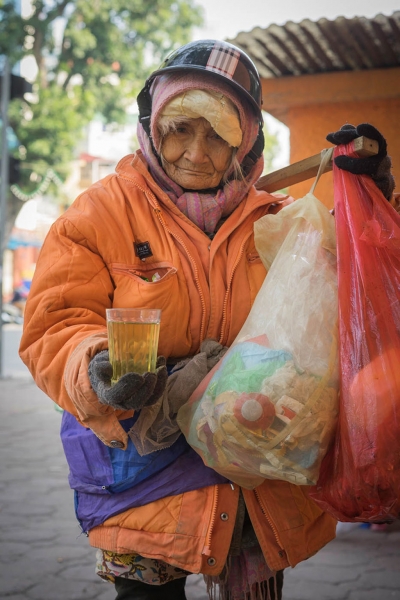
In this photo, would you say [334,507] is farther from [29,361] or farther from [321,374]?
[29,361]

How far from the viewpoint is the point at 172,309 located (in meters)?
2.03

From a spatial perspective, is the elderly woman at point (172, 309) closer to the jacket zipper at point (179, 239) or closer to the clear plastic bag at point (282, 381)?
the jacket zipper at point (179, 239)

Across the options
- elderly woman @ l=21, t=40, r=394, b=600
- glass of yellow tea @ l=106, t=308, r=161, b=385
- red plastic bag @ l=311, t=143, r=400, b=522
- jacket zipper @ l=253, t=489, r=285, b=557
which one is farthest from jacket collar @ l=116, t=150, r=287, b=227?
jacket zipper @ l=253, t=489, r=285, b=557

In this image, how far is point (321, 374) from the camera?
71.1 inches

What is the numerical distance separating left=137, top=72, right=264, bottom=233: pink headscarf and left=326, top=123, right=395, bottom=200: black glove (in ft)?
1.07

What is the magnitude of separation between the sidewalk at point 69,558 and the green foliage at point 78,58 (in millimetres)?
15443

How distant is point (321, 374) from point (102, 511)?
2.43 feet

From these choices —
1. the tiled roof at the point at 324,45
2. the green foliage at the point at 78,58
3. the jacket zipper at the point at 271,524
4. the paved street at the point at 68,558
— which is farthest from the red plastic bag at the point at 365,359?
→ the green foliage at the point at 78,58

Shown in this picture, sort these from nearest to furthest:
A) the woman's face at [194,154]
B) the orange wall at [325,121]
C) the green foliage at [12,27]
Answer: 1. the woman's face at [194,154]
2. the orange wall at [325,121]
3. the green foliage at [12,27]

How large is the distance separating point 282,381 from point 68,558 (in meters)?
2.92

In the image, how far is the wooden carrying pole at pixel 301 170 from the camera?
199 cm

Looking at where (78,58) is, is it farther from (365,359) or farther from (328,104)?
(365,359)

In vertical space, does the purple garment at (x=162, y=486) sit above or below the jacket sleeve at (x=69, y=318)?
below

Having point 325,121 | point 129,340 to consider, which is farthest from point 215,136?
point 325,121
